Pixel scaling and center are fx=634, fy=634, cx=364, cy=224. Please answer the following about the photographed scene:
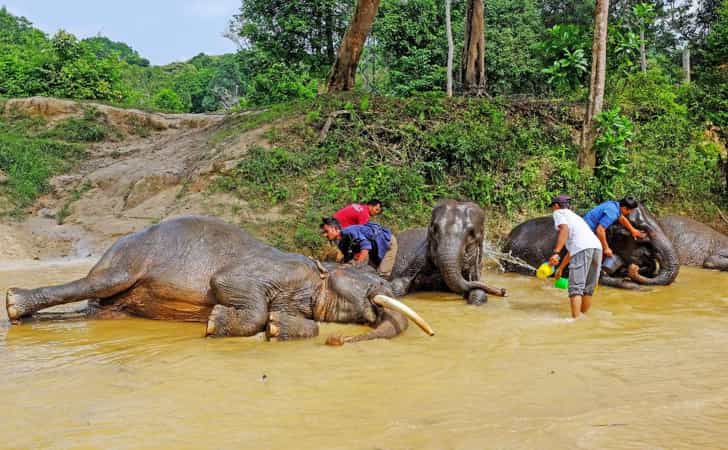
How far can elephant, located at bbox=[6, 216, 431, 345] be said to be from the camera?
214 inches

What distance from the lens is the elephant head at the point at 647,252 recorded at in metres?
8.93

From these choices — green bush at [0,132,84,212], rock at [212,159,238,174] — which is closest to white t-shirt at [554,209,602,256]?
rock at [212,159,238,174]

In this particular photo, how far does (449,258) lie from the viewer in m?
7.80

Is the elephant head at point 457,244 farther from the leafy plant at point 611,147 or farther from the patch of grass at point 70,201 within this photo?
the patch of grass at point 70,201

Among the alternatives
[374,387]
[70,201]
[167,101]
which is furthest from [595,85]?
[167,101]

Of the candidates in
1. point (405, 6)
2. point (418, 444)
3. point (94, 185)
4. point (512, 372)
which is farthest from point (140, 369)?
point (405, 6)

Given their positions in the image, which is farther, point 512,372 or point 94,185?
point 94,185

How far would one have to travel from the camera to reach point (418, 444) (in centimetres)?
312

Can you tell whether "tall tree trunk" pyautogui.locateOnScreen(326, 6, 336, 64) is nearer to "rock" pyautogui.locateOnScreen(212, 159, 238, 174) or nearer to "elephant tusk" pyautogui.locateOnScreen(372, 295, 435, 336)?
"rock" pyautogui.locateOnScreen(212, 159, 238, 174)

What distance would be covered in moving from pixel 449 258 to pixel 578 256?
1522 mm

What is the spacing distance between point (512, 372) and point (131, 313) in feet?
11.4

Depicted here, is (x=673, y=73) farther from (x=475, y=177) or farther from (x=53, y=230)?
(x=53, y=230)

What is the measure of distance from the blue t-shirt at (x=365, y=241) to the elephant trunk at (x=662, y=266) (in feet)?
11.7

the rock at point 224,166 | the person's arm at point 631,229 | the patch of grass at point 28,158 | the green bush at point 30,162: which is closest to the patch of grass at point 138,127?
the patch of grass at point 28,158
